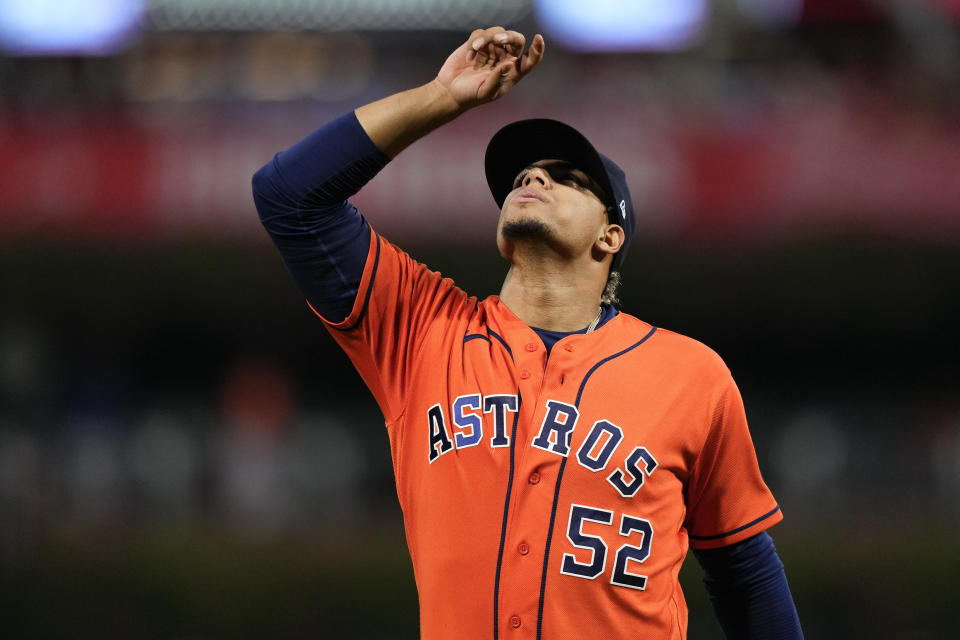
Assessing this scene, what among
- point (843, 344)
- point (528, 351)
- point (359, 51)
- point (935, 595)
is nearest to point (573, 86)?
point (359, 51)

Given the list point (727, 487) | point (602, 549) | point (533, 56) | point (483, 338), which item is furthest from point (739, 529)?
point (533, 56)

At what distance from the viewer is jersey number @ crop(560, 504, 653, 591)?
1.66 m

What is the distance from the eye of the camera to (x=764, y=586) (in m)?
1.93

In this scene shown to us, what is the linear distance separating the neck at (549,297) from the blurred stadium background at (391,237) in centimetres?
403

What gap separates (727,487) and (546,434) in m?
0.37

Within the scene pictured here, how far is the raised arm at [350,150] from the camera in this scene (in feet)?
5.67

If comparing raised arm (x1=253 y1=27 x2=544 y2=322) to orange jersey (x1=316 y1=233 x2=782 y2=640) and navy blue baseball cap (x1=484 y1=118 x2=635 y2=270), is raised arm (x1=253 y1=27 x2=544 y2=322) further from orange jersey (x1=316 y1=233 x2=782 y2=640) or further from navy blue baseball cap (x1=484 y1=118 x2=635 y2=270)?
navy blue baseball cap (x1=484 y1=118 x2=635 y2=270)

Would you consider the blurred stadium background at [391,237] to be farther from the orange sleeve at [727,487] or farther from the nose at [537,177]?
the nose at [537,177]

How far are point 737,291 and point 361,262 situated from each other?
746 centimetres

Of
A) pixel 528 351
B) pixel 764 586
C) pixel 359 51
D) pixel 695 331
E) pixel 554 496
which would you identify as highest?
pixel 359 51

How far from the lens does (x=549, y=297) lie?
195 cm

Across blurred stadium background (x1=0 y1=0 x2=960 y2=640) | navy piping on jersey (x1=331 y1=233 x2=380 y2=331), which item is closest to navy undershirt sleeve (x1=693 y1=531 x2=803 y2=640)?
navy piping on jersey (x1=331 y1=233 x2=380 y2=331)

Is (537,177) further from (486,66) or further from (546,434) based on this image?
(546,434)

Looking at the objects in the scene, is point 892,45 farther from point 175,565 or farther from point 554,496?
point 554,496
